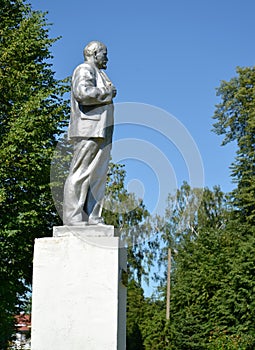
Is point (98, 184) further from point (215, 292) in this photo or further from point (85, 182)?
point (215, 292)

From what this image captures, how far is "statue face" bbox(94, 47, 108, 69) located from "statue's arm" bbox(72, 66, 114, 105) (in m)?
0.24

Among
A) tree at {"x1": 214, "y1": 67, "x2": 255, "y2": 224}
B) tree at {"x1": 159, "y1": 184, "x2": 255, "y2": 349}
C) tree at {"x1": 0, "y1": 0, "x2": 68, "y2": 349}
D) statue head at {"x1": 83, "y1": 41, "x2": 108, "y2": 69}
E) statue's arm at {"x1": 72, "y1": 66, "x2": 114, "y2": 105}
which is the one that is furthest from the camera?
tree at {"x1": 214, "y1": 67, "x2": 255, "y2": 224}

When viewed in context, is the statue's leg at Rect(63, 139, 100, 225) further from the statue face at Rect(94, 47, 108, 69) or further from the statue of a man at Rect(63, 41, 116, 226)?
the statue face at Rect(94, 47, 108, 69)

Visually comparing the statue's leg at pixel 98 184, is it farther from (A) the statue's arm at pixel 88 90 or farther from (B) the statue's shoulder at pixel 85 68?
(B) the statue's shoulder at pixel 85 68

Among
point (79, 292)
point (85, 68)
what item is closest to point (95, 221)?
point (79, 292)

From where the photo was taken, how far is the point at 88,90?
23.7 feet

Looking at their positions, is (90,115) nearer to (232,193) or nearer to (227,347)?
(227,347)

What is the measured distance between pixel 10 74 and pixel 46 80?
202 centimetres

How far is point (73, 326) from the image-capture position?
6.76m

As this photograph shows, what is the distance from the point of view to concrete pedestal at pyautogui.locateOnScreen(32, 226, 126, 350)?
671 cm

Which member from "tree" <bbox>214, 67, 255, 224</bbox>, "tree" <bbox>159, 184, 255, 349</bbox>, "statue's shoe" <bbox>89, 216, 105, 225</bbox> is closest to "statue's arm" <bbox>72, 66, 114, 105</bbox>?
"statue's shoe" <bbox>89, 216, 105, 225</bbox>

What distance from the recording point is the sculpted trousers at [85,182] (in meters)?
7.30

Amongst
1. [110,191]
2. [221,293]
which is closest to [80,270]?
[110,191]

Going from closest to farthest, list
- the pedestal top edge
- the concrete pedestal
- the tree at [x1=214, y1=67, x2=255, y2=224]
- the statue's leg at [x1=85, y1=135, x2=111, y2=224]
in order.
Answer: the concrete pedestal
the pedestal top edge
the statue's leg at [x1=85, y1=135, x2=111, y2=224]
the tree at [x1=214, y1=67, x2=255, y2=224]
